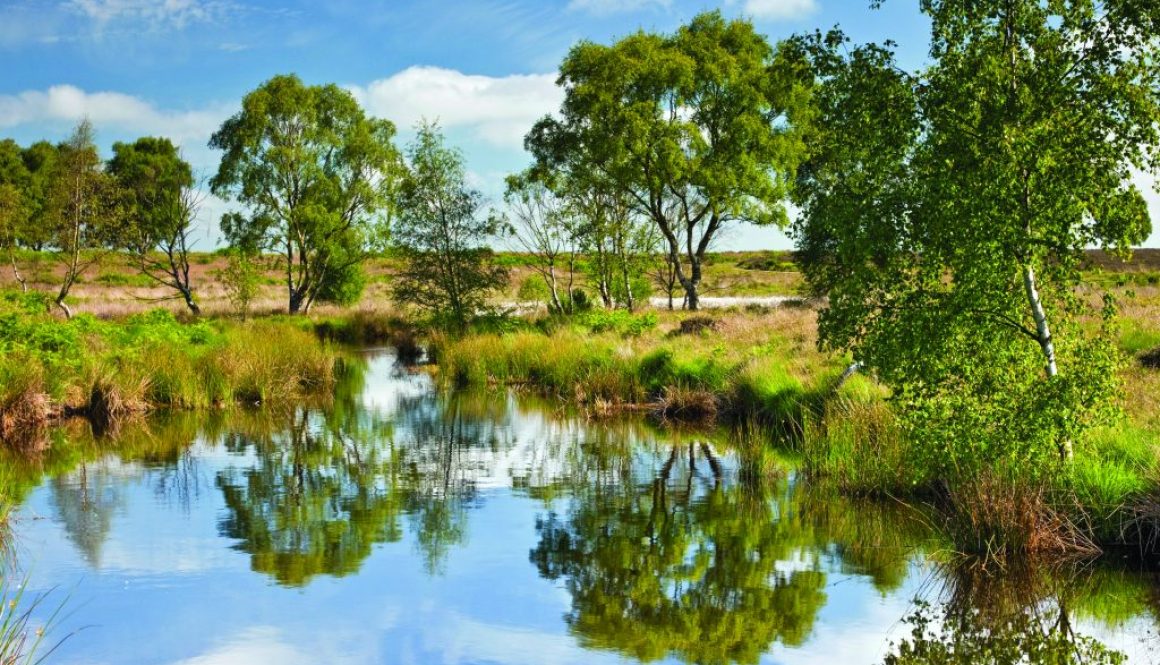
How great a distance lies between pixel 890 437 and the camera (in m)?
14.0

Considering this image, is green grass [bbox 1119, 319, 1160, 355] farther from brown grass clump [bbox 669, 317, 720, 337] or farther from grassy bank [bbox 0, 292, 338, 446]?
grassy bank [bbox 0, 292, 338, 446]

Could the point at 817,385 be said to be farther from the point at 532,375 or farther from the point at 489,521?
the point at 532,375

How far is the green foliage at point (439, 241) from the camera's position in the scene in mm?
40312

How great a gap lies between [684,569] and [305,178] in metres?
43.1

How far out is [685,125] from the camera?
41.9 meters

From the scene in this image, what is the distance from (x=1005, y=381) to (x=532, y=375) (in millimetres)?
17825

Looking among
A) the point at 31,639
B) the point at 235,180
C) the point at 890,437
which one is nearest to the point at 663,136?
the point at 235,180

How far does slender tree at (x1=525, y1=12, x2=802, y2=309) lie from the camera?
138ft

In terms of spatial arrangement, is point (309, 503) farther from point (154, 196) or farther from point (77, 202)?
point (154, 196)

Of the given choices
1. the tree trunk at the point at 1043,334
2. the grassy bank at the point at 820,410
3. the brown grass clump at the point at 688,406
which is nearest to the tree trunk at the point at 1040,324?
the tree trunk at the point at 1043,334

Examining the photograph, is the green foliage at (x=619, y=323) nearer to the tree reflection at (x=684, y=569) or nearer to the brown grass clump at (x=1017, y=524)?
the tree reflection at (x=684, y=569)

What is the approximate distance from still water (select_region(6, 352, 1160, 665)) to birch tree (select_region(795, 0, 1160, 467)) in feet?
5.87

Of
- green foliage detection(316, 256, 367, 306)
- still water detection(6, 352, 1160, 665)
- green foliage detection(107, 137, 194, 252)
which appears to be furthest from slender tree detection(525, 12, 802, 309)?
still water detection(6, 352, 1160, 665)

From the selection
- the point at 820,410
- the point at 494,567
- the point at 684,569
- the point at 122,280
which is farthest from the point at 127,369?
the point at 122,280
